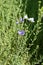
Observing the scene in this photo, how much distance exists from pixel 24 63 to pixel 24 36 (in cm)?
30

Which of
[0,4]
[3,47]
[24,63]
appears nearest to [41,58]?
[24,63]

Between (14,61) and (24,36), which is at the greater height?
(24,36)

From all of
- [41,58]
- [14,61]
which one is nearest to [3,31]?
[14,61]

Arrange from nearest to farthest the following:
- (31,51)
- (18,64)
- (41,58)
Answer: (18,64), (41,58), (31,51)

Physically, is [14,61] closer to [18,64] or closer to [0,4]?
[18,64]

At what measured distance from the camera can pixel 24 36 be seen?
210 centimetres

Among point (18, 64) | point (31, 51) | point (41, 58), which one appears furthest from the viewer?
point (31, 51)

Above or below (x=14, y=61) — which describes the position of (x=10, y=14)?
above

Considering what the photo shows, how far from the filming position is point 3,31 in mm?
2092

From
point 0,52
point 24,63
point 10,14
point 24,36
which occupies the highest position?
point 10,14

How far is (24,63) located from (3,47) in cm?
28

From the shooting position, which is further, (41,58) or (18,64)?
(41,58)

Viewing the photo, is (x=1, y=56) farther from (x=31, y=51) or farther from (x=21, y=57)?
(x=31, y=51)

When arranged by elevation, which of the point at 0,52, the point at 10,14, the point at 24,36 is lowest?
the point at 0,52
